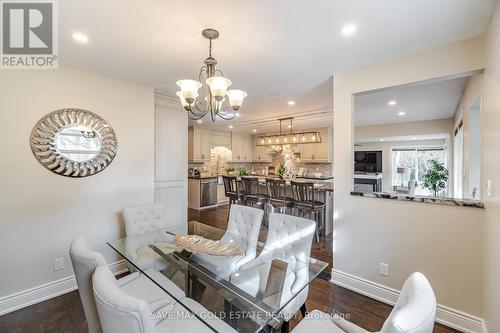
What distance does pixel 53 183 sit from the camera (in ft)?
7.87

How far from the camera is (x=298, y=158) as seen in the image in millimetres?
7586

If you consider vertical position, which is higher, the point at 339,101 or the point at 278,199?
the point at 339,101

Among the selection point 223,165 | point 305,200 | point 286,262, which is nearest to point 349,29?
point 286,262

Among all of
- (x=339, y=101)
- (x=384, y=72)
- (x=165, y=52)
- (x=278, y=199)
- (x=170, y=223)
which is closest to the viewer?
(x=165, y=52)

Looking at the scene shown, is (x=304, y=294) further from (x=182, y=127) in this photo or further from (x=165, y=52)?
(x=182, y=127)

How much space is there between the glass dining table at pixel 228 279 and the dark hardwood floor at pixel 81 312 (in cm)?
63

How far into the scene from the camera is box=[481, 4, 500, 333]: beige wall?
147cm

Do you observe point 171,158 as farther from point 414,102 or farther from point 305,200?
point 414,102

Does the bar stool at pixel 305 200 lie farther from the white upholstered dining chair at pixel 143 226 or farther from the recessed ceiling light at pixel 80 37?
the recessed ceiling light at pixel 80 37

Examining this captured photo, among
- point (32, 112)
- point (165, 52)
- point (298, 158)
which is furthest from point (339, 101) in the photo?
point (298, 158)

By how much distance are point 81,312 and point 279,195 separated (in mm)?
3275

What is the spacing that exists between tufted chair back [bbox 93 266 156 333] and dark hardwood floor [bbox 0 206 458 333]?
1529 mm

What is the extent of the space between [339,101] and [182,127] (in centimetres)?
247

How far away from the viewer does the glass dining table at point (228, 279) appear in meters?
1.35
